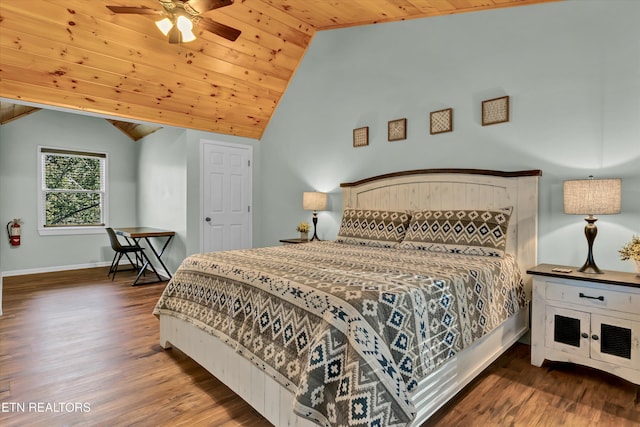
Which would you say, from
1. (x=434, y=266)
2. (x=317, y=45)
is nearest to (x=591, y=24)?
(x=434, y=266)

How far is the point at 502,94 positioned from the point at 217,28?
2.38m

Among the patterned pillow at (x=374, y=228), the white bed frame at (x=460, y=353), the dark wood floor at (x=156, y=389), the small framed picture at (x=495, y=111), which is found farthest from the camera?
the patterned pillow at (x=374, y=228)

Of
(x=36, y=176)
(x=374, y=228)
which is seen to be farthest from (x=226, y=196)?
(x=36, y=176)

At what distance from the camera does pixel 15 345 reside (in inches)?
105

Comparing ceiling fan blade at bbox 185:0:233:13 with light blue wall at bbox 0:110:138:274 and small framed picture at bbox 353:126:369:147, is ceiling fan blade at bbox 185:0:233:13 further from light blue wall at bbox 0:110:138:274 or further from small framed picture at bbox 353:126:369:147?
light blue wall at bbox 0:110:138:274

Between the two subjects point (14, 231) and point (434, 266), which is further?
point (14, 231)

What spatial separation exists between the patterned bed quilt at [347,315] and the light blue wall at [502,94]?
886 millimetres

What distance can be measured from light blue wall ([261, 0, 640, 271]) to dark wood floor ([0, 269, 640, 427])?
94 centimetres

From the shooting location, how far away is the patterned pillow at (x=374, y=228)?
316cm

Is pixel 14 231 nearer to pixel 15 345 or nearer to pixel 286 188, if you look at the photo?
pixel 15 345

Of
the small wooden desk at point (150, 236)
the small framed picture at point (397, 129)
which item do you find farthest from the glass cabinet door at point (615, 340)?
the small wooden desk at point (150, 236)

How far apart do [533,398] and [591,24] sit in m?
2.54

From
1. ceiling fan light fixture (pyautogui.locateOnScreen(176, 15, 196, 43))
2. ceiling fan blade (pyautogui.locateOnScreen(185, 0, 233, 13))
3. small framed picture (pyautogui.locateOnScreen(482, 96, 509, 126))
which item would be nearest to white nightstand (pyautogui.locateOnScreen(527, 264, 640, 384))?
small framed picture (pyautogui.locateOnScreen(482, 96, 509, 126))

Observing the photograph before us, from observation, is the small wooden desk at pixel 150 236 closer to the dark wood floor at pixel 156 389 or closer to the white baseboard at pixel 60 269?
the white baseboard at pixel 60 269
